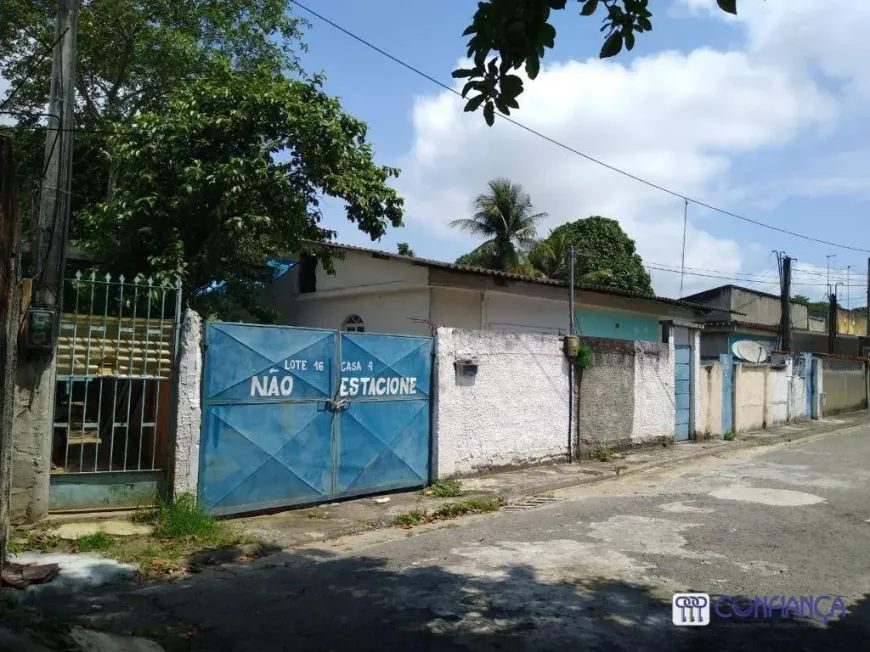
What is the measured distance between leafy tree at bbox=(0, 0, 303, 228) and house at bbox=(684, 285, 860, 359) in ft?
57.6

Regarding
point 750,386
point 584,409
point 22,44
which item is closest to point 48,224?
point 584,409

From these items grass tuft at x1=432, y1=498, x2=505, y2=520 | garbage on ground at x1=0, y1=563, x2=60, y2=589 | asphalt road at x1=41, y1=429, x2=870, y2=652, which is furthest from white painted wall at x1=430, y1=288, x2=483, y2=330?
garbage on ground at x1=0, y1=563, x2=60, y2=589

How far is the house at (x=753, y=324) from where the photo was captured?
86.1ft

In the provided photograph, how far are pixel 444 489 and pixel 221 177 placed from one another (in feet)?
19.3

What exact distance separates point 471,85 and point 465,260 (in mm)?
26662

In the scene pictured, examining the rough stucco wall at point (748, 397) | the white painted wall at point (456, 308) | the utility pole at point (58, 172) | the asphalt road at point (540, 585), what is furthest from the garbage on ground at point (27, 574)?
the rough stucco wall at point (748, 397)

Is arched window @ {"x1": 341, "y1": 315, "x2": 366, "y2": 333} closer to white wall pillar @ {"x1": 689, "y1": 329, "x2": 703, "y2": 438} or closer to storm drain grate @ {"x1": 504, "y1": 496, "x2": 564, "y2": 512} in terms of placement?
storm drain grate @ {"x1": 504, "y1": 496, "x2": 564, "y2": 512}

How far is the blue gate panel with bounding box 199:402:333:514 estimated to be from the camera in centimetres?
745

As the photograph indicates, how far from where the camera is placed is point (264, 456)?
7816 mm

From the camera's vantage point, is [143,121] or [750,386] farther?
[750,386]

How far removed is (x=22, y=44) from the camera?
1453 cm

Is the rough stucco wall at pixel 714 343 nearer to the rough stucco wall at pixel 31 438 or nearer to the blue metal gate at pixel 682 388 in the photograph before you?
the blue metal gate at pixel 682 388

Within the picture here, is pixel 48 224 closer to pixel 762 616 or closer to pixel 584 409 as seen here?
pixel 762 616

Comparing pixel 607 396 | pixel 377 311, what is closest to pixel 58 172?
pixel 377 311
